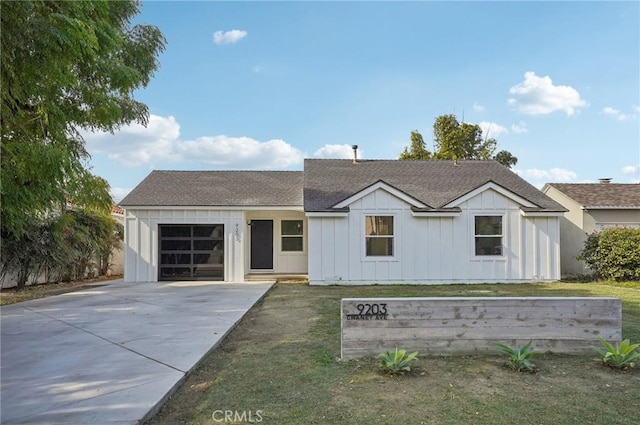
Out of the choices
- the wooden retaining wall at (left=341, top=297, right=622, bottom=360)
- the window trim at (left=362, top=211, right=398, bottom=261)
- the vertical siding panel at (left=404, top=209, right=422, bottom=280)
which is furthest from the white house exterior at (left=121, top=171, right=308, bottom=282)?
the wooden retaining wall at (left=341, top=297, right=622, bottom=360)

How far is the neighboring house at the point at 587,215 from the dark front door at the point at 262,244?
1174 centimetres

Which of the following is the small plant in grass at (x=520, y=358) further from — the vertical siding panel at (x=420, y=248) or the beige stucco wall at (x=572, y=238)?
the beige stucco wall at (x=572, y=238)

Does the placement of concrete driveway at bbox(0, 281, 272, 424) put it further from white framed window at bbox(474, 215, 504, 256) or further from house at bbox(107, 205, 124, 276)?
white framed window at bbox(474, 215, 504, 256)

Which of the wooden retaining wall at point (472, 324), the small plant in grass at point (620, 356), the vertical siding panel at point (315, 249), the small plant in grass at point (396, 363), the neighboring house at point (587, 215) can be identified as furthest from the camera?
the neighboring house at point (587, 215)

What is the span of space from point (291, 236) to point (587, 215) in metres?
11.7

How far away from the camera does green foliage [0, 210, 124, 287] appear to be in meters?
12.2

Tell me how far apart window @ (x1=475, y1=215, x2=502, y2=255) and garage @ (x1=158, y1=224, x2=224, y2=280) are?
8996mm

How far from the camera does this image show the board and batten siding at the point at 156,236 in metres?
14.1

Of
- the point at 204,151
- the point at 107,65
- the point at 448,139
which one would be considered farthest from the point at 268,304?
the point at 448,139

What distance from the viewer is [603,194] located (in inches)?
656

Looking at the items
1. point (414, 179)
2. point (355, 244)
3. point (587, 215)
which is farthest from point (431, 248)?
point (587, 215)

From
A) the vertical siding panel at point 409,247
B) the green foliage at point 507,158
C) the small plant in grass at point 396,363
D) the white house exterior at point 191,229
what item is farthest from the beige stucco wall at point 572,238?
the small plant in grass at point 396,363

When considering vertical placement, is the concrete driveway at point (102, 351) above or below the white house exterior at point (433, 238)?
below

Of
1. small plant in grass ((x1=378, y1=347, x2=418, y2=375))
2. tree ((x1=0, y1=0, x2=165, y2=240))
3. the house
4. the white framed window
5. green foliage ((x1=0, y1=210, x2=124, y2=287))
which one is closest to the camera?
tree ((x1=0, y1=0, x2=165, y2=240))
